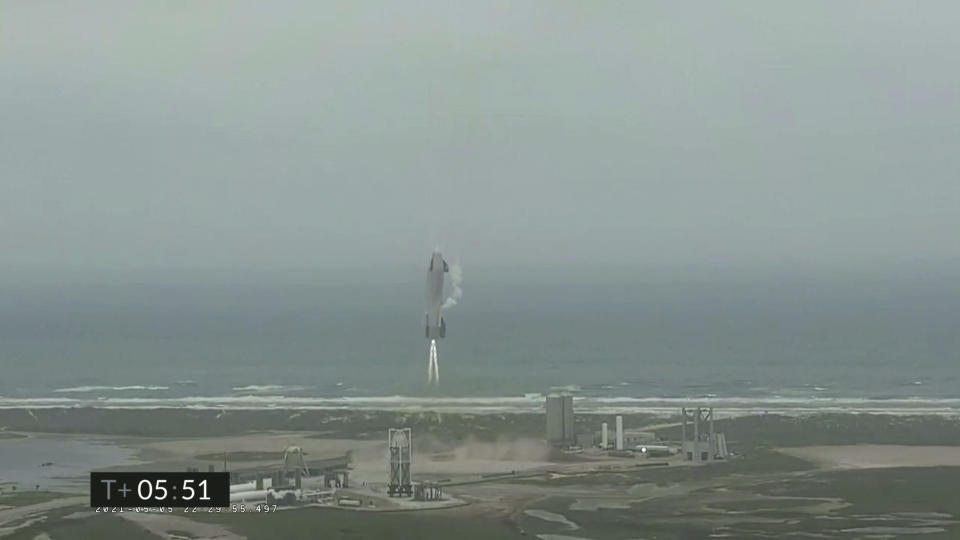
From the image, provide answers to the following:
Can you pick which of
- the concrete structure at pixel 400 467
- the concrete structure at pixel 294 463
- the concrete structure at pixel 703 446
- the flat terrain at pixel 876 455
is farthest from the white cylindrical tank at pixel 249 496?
the flat terrain at pixel 876 455

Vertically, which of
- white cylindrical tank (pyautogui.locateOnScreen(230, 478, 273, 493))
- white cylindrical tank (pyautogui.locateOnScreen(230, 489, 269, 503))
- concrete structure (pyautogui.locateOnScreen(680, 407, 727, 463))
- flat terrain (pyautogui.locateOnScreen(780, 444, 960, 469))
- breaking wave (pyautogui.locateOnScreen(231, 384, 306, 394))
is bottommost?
white cylindrical tank (pyautogui.locateOnScreen(230, 489, 269, 503))

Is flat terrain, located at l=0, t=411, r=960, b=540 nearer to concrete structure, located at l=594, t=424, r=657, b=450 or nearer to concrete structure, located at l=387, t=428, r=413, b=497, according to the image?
concrete structure, located at l=387, t=428, r=413, b=497

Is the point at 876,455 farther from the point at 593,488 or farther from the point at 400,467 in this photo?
the point at 400,467

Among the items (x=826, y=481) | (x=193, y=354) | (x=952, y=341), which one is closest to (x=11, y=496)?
(x=826, y=481)

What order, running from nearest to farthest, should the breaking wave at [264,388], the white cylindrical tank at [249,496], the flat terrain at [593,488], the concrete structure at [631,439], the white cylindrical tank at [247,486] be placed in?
the flat terrain at [593,488] → the white cylindrical tank at [249,496] → the white cylindrical tank at [247,486] → the concrete structure at [631,439] → the breaking wave at [264,388]

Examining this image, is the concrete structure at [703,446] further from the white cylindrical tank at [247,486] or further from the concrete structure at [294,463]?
the white cylindrical tank at [247,486]

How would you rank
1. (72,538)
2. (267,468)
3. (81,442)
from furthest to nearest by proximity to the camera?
(81,442), (267,468), (72,538)

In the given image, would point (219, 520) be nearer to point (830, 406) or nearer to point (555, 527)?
point (555, 527)

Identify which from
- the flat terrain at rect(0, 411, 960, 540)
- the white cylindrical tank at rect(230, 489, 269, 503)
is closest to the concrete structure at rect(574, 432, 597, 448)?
the flat terrain at rect(0, 411, 960, 540)
